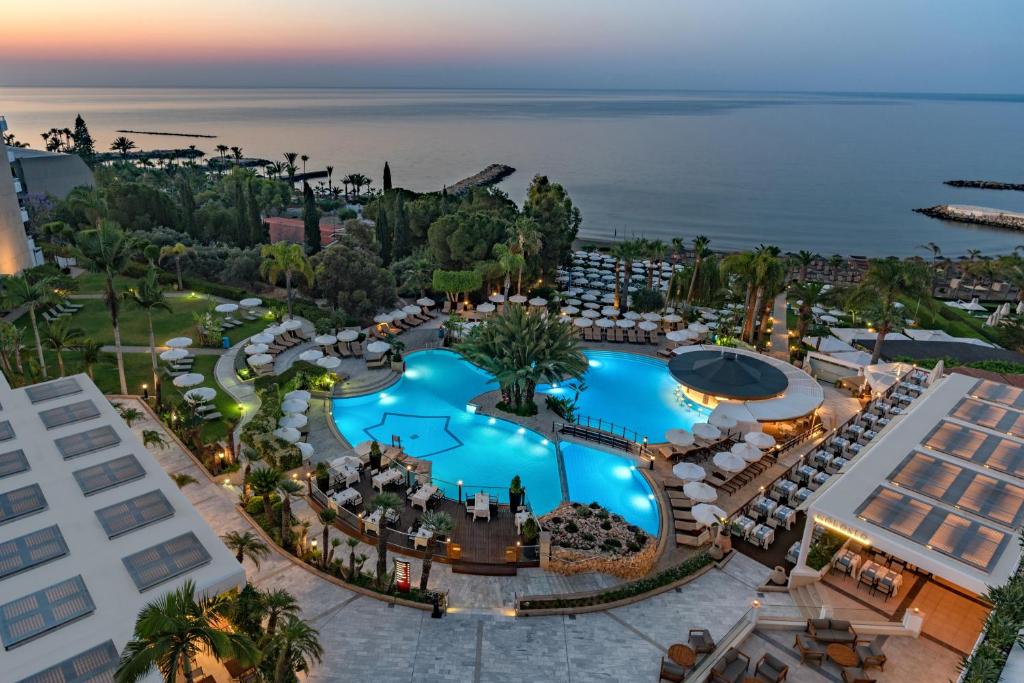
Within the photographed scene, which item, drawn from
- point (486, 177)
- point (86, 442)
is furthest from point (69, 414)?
point (486, 177)

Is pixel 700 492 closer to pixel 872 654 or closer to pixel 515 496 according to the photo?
pixel 515 496

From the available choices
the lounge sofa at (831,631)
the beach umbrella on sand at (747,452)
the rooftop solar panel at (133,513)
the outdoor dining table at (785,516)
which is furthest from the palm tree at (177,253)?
the lounge sofa at (831,631)

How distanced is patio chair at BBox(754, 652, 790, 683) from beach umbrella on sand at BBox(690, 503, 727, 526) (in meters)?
8.11

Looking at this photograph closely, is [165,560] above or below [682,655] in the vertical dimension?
above

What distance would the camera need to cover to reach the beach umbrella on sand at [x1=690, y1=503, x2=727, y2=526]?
73.6 ft

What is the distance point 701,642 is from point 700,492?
8.55m

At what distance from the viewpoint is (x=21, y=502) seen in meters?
Result: 16.7

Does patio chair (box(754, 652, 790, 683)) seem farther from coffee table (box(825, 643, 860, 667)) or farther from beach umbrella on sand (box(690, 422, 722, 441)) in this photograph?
beach umbrella on sand (box(690, 422, 722, 441))

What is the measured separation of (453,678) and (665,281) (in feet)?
172

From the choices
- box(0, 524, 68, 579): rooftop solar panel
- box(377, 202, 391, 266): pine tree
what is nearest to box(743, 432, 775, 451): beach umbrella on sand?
box(0, 524, 68, 579): rooftop solar panel

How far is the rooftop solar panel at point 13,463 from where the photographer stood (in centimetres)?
1808

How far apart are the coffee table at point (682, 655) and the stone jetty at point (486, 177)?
4949 inches

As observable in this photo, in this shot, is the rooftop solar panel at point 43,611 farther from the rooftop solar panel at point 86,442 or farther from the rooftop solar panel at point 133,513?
the rooftop solar panel at point 86,442

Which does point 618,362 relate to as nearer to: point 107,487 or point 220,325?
point 220,325
